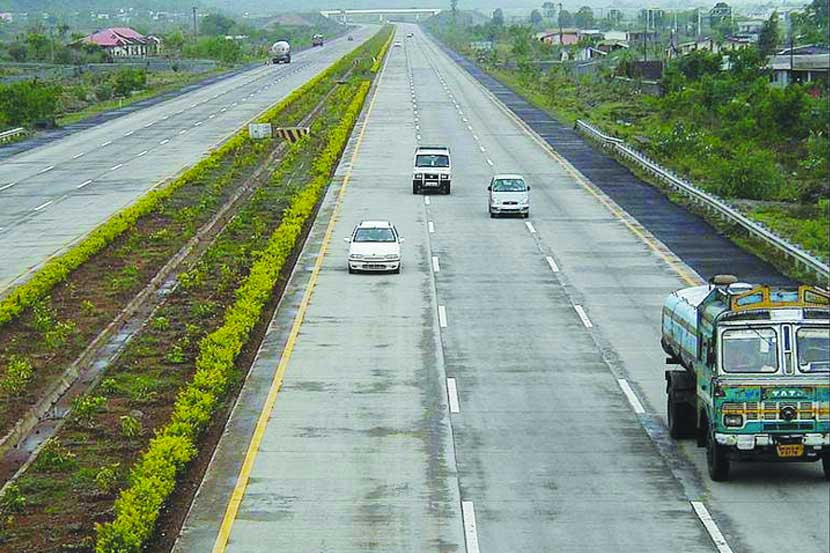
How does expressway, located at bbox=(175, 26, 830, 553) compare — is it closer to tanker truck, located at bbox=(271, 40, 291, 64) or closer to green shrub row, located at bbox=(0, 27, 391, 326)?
green shrub row, located at bbox=(0, 27, 391, 326)

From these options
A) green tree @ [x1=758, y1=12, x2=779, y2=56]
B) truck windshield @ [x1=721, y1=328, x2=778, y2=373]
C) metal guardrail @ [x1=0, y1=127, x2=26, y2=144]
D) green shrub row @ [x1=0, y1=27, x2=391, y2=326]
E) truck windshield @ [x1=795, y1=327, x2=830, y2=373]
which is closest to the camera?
truck windshield @ [x1=795, y1=327, x2=830, y2=373]

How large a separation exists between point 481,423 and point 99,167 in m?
47.8

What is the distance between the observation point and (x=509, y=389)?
28000 mm

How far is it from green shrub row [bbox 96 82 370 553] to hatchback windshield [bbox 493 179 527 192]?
7.38m

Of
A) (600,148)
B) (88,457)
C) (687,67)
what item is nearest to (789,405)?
(88,457)

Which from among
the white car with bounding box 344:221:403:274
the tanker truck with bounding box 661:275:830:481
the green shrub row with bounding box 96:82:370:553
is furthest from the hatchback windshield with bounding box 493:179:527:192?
the tanker truck with bounding box 661:275:830:481

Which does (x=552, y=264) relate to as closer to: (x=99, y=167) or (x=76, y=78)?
(x=99, y=167)

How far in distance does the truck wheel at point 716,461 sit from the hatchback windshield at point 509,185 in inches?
1218

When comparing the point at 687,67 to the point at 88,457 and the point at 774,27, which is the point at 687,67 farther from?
the point at 88,457

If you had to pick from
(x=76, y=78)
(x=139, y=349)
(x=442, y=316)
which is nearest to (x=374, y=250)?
(x=442, y=316)

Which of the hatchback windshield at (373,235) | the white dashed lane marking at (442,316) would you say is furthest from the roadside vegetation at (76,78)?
the white dashed lane marking at (442,316)

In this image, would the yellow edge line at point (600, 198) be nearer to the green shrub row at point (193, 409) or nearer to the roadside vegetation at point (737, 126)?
Result: the roadside vegetation at point (737, 126)

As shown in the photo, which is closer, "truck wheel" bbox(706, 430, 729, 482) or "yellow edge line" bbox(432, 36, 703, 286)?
"truck wheel" bbox(706, 430, 729, 482)

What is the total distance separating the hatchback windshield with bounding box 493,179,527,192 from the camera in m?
52.3
